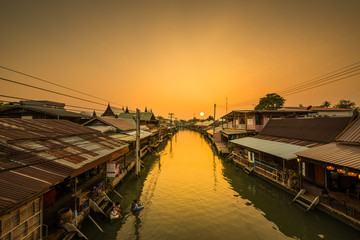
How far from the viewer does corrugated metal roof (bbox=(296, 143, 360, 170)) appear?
934 cm

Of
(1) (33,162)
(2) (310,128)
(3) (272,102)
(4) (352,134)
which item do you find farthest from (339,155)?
(3) (272,102)

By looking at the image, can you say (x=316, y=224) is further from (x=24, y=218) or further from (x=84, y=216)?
(x=24, y=218)

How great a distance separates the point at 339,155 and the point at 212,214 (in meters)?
9.68

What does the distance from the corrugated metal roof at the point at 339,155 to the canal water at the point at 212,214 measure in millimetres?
3897

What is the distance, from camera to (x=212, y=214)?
11.9m

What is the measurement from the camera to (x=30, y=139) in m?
9.53

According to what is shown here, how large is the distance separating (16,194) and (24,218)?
1643 millimetres

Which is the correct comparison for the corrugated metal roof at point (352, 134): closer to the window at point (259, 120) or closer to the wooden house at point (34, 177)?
the window at point (259, 120)

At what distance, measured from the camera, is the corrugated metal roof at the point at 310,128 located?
15928 millimetres

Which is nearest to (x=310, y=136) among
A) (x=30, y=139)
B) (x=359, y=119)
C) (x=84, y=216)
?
(x=359, y=119)

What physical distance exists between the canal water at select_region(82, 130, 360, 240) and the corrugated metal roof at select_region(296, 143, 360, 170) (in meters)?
3.90

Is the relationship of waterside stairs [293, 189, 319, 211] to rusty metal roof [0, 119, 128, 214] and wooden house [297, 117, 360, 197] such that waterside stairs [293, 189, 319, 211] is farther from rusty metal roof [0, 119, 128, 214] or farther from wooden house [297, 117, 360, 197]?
rusty metal roof [0, 119, 128, 214]

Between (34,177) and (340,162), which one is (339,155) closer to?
(340,162)

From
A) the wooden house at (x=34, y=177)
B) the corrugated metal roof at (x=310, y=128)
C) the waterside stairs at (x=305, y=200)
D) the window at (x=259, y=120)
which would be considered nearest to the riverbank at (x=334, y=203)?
the waterside stairs at (x=305, y=200)
